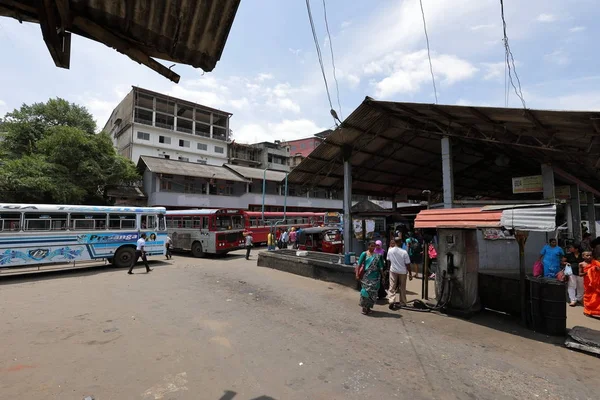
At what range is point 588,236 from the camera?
12.8 metres

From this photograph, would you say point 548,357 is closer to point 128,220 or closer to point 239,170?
point 128,220

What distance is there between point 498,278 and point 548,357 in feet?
7.45

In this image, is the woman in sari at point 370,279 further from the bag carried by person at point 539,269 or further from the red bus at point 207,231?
the red bus at point 207,231

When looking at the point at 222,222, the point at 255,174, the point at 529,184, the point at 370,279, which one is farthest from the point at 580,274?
the point at 255,174

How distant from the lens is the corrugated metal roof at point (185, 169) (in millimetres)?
29953

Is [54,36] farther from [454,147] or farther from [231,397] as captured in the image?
[454,147]

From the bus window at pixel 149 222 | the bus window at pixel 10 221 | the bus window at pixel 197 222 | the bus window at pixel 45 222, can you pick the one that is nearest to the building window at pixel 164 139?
the bus window at pixel 197 222

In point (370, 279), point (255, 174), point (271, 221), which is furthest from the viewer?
point (255, 174)

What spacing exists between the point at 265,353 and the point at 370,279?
325cm

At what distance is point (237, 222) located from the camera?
63.2 ft

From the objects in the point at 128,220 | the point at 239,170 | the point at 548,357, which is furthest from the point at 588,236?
the point at 239,170

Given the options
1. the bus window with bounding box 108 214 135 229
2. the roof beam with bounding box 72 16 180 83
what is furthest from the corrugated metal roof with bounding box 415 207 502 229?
the bus window with bounding box 108 214 135 229

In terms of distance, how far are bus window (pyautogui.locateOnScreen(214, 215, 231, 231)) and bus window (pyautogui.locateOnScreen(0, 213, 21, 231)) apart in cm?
853

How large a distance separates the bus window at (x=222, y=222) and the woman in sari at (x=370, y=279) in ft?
39.4
